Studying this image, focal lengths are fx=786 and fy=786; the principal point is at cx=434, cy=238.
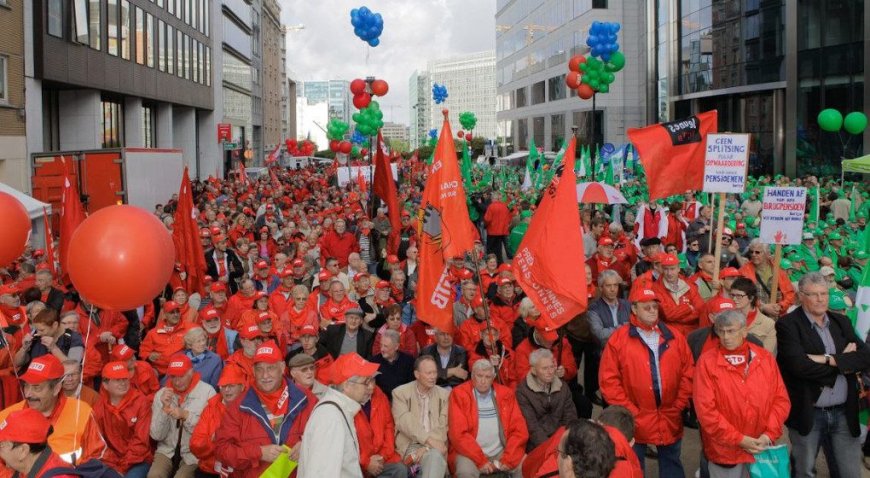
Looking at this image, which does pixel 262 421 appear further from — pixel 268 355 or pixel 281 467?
pixel 281 467

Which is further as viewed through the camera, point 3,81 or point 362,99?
point 362,99

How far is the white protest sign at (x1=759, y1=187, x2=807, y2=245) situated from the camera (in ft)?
27.6

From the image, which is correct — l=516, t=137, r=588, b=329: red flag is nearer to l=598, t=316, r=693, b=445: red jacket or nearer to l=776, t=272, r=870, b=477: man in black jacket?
l=598, t=316, r=693, b=445: red jacket

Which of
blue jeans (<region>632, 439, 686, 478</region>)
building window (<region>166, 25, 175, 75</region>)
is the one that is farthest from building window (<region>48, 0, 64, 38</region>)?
blue jeans (<region>632, 439, 686, 478</region>)

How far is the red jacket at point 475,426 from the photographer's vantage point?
621cm

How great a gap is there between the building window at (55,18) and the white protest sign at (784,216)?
75.3ft

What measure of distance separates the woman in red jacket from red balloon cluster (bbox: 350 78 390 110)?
18273 mm

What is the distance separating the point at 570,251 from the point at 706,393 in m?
1.71

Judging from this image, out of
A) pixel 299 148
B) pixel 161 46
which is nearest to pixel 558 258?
pixel 161 46

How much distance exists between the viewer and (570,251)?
21.6 feet

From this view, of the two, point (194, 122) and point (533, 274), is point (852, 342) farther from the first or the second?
point (194, 122)

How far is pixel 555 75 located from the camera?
63.5 meters

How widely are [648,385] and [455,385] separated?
2.02 m

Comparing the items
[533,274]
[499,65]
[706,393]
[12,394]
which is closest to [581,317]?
[533,274]
